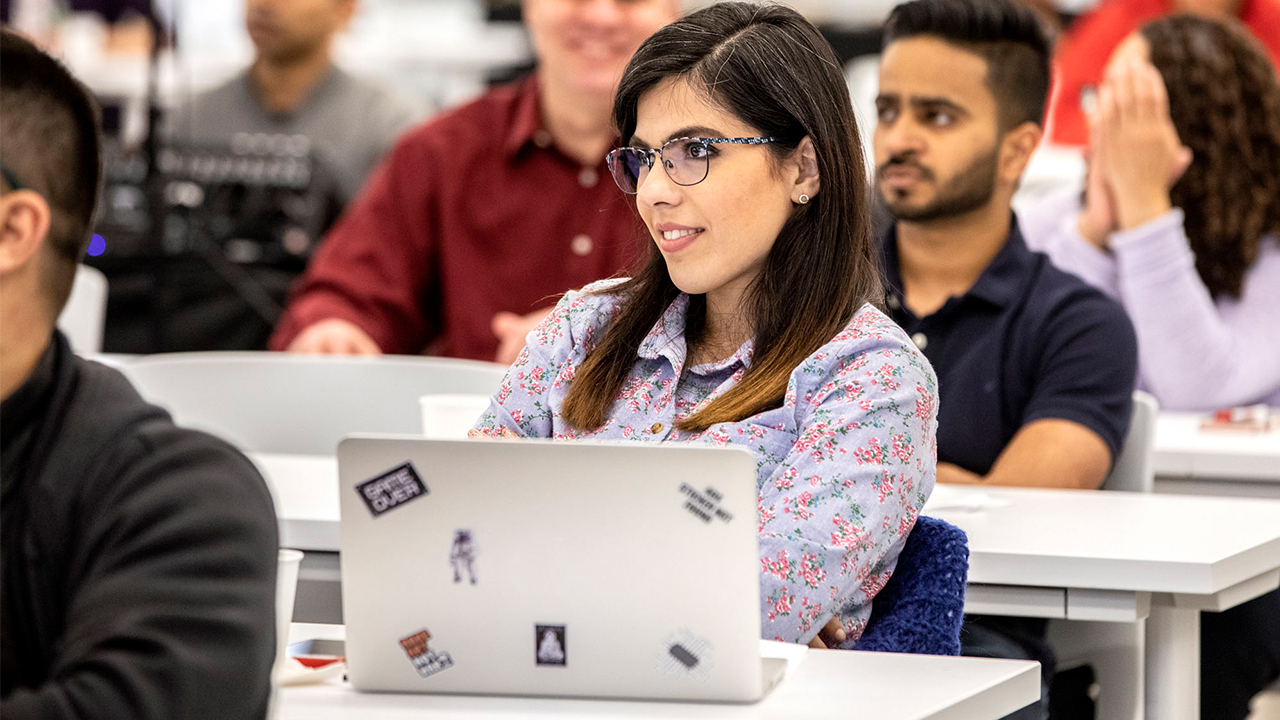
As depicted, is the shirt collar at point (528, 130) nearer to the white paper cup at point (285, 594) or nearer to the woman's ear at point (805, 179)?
the woman's ear at point (805, 179)

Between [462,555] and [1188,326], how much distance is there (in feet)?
6.25

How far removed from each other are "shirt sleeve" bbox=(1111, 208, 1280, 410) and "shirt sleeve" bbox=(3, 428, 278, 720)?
2.01 meters

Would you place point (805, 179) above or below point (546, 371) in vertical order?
above

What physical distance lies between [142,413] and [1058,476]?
1.39 m

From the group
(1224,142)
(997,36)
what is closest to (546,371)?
(997,36)

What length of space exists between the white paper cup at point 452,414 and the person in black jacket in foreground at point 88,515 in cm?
89

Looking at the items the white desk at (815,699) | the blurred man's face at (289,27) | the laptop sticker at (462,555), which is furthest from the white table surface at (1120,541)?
the blurred man's face at (289,27)

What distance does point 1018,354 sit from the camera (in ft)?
7.15

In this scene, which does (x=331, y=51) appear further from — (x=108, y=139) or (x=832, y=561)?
(x=832, y=561)

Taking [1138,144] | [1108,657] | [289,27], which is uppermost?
[289,27]

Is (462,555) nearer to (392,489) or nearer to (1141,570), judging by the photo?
(392,489)

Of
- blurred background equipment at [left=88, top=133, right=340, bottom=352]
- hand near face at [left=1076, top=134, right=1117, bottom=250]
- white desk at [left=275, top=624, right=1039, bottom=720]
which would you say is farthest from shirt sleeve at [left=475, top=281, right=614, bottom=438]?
blurred background equipment at [left=88, top=133, right=340, bottom=352]

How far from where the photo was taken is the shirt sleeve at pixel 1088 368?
2.07 metres

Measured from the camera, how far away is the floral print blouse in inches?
52.5
